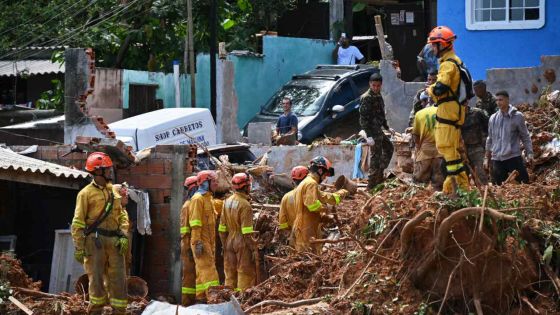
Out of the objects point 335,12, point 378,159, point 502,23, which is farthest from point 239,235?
point 335,12

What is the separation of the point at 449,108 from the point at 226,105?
1039 centimetres

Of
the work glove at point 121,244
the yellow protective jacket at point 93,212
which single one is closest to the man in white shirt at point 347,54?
the yellow protective jacket at point 93,212

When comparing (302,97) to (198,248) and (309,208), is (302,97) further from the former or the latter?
(309,208)

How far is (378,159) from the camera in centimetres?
1609

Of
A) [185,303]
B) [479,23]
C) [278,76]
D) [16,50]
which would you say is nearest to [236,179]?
[185,303]

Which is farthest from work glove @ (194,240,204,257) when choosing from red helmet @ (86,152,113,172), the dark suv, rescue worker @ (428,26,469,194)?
the dark suv

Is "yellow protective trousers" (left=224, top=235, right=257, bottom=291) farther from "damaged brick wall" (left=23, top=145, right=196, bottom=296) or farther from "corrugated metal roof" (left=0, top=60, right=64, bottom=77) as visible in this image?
"corrugated metal roof" (left=0, top=60, right=64, bottom=77)

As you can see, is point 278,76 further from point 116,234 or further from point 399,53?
point 116,234

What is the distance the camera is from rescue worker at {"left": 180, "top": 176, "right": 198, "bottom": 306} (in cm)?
1495

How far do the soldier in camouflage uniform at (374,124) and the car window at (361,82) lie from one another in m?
6.57

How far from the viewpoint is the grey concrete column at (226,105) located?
21.8m

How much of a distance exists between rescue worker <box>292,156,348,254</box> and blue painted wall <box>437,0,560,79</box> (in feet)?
25.9

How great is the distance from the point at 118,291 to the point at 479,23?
1051 centimetres

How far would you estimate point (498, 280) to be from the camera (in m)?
11.3
